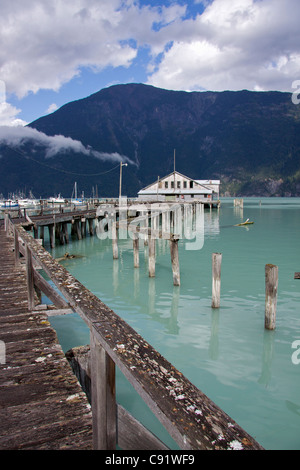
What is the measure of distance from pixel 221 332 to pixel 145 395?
27.3ft

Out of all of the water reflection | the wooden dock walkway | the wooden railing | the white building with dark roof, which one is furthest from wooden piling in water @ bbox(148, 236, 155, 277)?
the white building with dark roof

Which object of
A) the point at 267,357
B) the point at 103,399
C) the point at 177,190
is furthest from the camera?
the point at 177,190

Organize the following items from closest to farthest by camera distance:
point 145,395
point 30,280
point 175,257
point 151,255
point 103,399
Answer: point 145,395 → point 103,399 → point 30,280 → point 175,257 → point 151,255

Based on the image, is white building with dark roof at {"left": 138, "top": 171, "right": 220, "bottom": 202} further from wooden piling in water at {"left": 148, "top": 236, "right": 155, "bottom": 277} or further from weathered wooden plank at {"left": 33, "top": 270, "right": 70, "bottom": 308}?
weathered wooden plank at {"left": 33, "top": 270, "right": 70, "bottom": 308}

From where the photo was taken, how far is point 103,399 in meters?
2.19

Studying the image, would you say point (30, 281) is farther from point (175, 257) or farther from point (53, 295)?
point (175, 257)

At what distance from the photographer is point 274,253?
2395 centimetres

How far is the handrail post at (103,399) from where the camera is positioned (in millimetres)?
2162

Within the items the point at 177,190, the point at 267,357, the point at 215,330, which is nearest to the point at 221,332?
the point at 215,330

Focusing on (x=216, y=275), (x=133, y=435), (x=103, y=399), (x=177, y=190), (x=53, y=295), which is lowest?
(x=216, y=275)

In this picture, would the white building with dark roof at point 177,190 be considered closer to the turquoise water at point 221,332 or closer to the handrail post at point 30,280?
the turquoise water at point 221,332

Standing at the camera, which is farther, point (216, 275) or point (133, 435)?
point (216, 275)

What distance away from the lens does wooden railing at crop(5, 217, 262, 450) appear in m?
1.46

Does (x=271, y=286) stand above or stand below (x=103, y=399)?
below
